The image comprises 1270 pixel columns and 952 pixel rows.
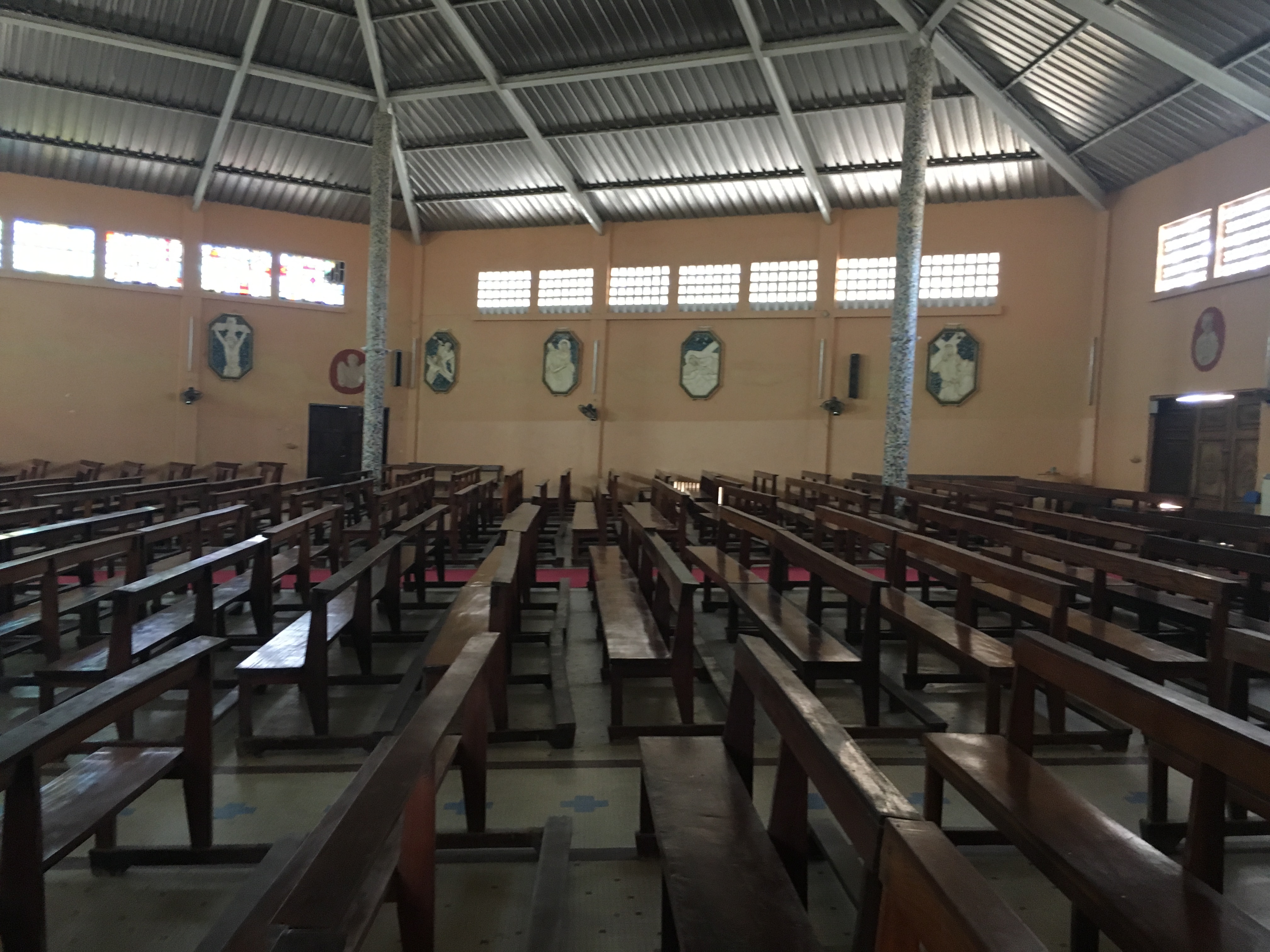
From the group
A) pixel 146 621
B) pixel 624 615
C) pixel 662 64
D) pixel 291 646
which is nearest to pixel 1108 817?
pixel 624 615

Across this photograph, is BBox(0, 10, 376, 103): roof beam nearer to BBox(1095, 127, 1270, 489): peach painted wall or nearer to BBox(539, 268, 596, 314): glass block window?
BBox(539, 268, 596, 314): glass block window

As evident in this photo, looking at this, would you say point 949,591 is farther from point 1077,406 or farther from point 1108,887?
point 1077,406

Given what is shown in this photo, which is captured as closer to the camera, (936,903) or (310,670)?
(936,903)

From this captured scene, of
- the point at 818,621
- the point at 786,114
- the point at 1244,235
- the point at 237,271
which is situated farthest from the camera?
the point at 237,271

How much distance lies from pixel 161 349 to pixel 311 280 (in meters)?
3.14

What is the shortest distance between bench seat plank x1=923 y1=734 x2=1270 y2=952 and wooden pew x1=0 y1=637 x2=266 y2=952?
2.19 metres

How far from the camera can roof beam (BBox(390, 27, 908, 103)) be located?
11.3 m

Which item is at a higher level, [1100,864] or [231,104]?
[231,104]

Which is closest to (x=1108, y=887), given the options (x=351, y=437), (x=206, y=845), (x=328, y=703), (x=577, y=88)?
(x=206, y=845)

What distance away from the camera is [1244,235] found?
10438 millimetres

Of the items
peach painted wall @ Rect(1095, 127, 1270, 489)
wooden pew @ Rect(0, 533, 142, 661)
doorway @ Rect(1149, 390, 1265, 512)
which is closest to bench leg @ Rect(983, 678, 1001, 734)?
wooden pew @ Rect(0, 533, 142, 661)

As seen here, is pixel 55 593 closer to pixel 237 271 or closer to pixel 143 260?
pixel 237 271

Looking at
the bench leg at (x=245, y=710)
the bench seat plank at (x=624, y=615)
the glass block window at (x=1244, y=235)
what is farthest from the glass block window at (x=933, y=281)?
the bench leg at (x=245, y=710)

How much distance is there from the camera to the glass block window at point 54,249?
1445cm
